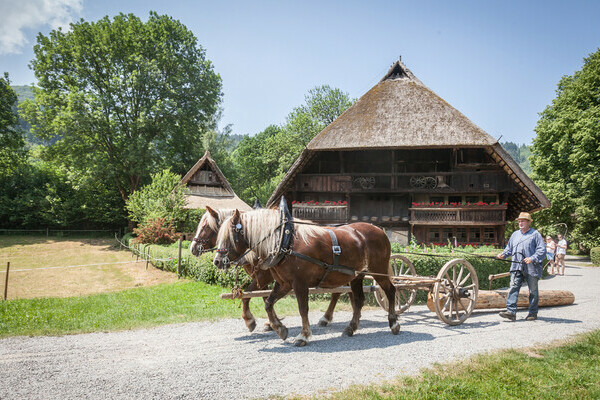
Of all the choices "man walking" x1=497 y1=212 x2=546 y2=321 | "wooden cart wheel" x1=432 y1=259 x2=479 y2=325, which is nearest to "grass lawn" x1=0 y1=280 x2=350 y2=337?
"wooden cart wheel" x1=432 y1=259 x2=479 y2=325

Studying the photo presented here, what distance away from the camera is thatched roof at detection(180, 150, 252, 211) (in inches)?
1247

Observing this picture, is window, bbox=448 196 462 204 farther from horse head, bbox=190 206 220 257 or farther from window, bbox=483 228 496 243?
horse head, bbox=190 206 220 257

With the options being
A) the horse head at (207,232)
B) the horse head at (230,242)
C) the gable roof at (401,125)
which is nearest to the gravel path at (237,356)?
the horse head at (230,242)

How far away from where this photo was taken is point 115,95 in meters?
32.1

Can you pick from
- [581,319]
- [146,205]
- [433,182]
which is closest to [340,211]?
[433,182]

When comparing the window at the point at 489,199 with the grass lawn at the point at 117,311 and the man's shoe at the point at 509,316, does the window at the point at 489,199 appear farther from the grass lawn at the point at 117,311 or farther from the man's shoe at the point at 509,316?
the man's shoe at the point at 509,316

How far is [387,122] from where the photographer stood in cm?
2161

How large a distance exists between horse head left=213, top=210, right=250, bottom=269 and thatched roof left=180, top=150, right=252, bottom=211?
25.0 meters

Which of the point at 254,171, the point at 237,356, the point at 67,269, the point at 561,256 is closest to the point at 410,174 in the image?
the point at 561,256

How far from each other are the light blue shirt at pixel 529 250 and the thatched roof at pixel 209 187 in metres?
24.9

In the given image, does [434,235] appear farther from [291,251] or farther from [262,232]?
[262,232]

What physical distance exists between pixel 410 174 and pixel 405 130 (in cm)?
275

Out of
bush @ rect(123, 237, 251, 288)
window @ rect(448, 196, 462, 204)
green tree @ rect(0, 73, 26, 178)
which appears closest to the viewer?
bush @ rect(123, 237, 251, 288)

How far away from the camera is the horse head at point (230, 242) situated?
6125 mm
